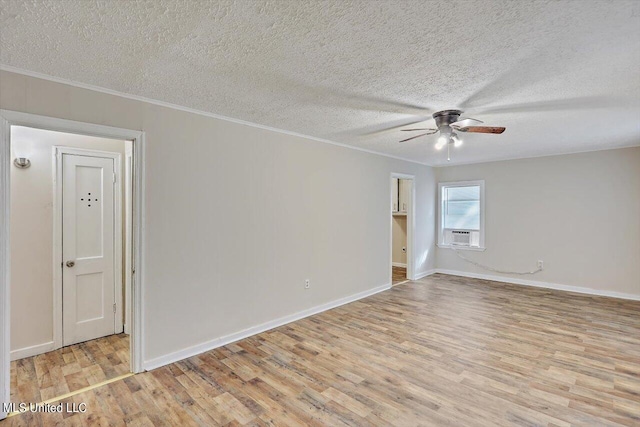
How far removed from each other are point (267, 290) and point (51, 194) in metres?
2.44

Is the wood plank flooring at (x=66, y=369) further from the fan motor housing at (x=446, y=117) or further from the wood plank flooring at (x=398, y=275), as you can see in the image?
the wood plank flooring at (x=398, y=275)

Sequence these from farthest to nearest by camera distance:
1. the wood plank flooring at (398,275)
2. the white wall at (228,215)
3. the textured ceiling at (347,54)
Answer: the wood plank flooring at (398,275) < the white wall at (228,215) < the textured ceiling at (347,54)

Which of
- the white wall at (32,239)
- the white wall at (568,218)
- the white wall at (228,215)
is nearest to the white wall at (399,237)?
the white wall at (568,218)

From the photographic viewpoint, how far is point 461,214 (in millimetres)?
6688

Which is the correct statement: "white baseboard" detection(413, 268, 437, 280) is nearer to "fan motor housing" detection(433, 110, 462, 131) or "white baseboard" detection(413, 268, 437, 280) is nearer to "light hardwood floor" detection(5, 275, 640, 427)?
"light hardwood floor" detection(5, 275, 640, 427)

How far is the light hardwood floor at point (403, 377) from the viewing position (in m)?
2.17

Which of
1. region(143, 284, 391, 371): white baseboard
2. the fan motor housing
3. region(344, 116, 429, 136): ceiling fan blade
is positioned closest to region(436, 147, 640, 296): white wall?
region(143, 284, 391, 371): white baseboard

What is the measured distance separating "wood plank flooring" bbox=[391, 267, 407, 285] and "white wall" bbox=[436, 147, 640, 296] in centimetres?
141

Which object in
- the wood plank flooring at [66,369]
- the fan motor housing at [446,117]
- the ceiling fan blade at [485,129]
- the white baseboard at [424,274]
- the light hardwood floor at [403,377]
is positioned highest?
the fan motor housing at [446,117]

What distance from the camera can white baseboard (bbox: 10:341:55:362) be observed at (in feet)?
9.64

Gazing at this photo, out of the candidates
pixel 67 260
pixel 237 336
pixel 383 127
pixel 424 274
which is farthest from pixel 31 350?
pixel 424 274

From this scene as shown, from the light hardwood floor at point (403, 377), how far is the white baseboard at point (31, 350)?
1126 mm

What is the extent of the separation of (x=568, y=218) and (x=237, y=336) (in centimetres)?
570

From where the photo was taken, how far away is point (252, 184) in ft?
11.6
